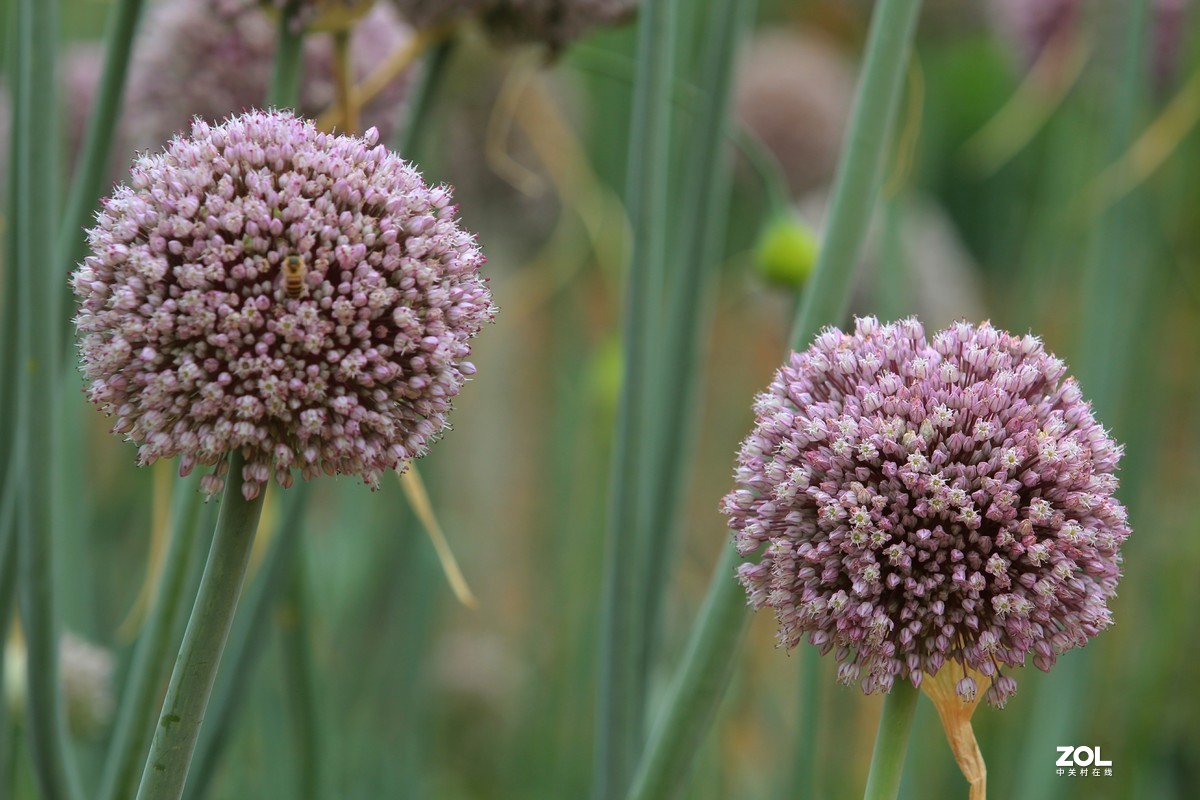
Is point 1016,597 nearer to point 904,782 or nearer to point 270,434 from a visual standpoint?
point 270,434

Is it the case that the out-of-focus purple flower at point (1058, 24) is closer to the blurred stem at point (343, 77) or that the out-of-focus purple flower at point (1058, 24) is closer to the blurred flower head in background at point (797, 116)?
the blurred flower head in background at point (797, 116)

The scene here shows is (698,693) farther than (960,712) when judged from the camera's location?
Yes

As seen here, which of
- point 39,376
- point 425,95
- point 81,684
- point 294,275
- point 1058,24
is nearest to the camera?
point 294,275

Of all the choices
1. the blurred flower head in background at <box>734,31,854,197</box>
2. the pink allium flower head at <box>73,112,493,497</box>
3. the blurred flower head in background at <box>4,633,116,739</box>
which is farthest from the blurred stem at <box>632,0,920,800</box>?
the blurred flower head in background at <box>734,31,854,197</box>

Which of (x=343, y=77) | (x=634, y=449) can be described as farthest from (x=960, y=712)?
(x=343, y=77)

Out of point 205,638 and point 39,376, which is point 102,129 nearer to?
point 39,376


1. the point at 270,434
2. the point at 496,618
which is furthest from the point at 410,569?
the point at 496,618
